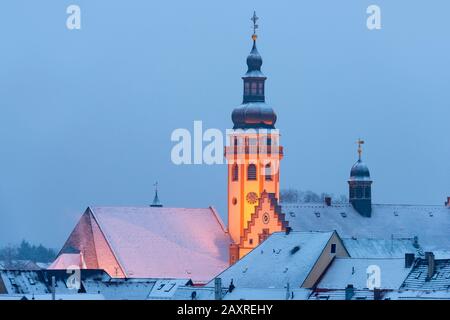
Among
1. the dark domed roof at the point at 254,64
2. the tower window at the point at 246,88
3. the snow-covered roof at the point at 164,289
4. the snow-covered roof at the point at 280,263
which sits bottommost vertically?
the snow-covered roof at the point at 164,289

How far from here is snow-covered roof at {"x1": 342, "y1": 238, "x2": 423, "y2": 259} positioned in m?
Result: 84.1

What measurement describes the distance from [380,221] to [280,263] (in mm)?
34179

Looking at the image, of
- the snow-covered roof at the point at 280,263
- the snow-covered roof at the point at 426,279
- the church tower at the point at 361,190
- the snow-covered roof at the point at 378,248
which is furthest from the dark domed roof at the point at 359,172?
the snow-covered roof at the point at 426,279

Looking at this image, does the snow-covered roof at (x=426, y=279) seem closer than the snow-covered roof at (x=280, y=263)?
Yes

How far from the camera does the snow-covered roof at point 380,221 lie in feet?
343

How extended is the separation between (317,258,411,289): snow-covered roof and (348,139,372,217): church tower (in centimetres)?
3561

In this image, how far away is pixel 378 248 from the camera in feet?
291

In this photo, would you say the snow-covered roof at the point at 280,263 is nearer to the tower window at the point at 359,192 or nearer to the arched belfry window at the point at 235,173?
the tower window at the point at 359,192

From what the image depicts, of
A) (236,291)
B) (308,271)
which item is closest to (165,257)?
(308,271)

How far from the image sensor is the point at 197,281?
351 ft

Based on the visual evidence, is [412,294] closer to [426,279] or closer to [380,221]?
[426,279]

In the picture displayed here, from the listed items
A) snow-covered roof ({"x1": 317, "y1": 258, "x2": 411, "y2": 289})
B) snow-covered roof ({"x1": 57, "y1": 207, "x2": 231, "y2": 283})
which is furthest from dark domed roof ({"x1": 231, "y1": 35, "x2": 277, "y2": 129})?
snow-covered roof ({"x1": 317, "y1": 258, "x2": 411, "y2": 289})

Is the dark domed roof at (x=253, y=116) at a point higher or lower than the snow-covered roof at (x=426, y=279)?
higher
